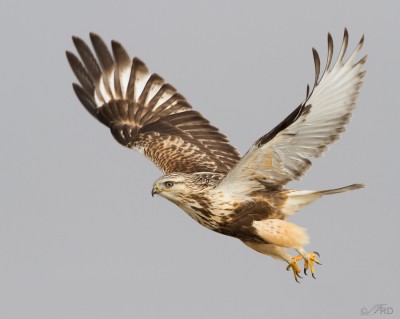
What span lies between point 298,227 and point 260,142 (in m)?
1.56

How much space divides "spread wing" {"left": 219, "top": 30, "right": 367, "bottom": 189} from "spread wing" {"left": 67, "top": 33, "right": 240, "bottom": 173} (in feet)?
9.09

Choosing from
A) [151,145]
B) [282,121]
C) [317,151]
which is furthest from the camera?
[151,145]

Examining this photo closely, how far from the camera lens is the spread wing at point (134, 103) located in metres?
15.6

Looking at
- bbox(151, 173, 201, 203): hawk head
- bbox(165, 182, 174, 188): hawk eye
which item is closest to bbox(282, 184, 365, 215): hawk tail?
bbox(151, 173, 201, 203): hawk head

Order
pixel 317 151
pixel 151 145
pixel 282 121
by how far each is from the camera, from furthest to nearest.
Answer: pixel 151 145
pixel 317 151
pixel 282 121

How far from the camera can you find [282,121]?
11.6m

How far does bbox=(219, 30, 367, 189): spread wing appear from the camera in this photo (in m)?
12.0

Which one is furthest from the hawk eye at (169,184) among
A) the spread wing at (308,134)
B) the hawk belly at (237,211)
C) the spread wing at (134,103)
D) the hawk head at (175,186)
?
the spread wing at (134,103)

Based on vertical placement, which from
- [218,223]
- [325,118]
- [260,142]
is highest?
[325,118]

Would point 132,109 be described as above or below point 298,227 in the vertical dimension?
above

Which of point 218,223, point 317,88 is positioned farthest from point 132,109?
point 317,88

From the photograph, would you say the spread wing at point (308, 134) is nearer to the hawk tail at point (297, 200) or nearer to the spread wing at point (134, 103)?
the hawk tail at point (297, 200)

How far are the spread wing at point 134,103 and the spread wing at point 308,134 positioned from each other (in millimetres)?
2772

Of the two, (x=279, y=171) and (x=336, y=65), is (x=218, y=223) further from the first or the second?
(x=336, y=65)
